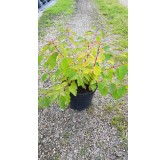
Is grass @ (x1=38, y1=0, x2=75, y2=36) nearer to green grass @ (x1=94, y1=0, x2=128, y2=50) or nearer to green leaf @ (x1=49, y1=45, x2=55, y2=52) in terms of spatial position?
green grass @ (x1=94, y1=0, x2=128, y2=50)

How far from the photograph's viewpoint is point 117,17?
4340mm

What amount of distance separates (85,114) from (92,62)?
0.61 m

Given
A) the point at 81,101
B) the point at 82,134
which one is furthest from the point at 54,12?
the point at 82,134

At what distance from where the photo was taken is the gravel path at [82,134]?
1436 millimetres

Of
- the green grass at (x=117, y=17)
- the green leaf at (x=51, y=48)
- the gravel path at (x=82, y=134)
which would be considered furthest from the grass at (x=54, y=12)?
the green leaf at (x=51, y=48)

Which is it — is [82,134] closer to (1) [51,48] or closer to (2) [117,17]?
(1) [51,48]

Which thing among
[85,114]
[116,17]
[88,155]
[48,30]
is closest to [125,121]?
[85,114]

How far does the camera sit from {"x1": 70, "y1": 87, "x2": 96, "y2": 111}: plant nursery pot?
1.61 metres

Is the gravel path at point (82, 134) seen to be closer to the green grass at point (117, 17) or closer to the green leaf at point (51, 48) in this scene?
the green leaf at point (51, 48)

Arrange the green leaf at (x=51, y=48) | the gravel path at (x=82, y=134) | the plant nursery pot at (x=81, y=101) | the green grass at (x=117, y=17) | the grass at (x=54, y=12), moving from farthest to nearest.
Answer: the grass at (x=54, y=12) < the green grass at (x=117, y=17) < the plant nursery pot at (x=81, y=101) < the gravel path at (x=82, y=134) < the green leaf at (x=51, y=48)

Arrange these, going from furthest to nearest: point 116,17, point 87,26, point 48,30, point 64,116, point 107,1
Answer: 1. point 107,1
2. point 116,17
3. point 87,26
4. point 48,30
5. point 64,116

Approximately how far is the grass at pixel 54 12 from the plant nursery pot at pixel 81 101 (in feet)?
7.14

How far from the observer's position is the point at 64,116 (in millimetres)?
1716
